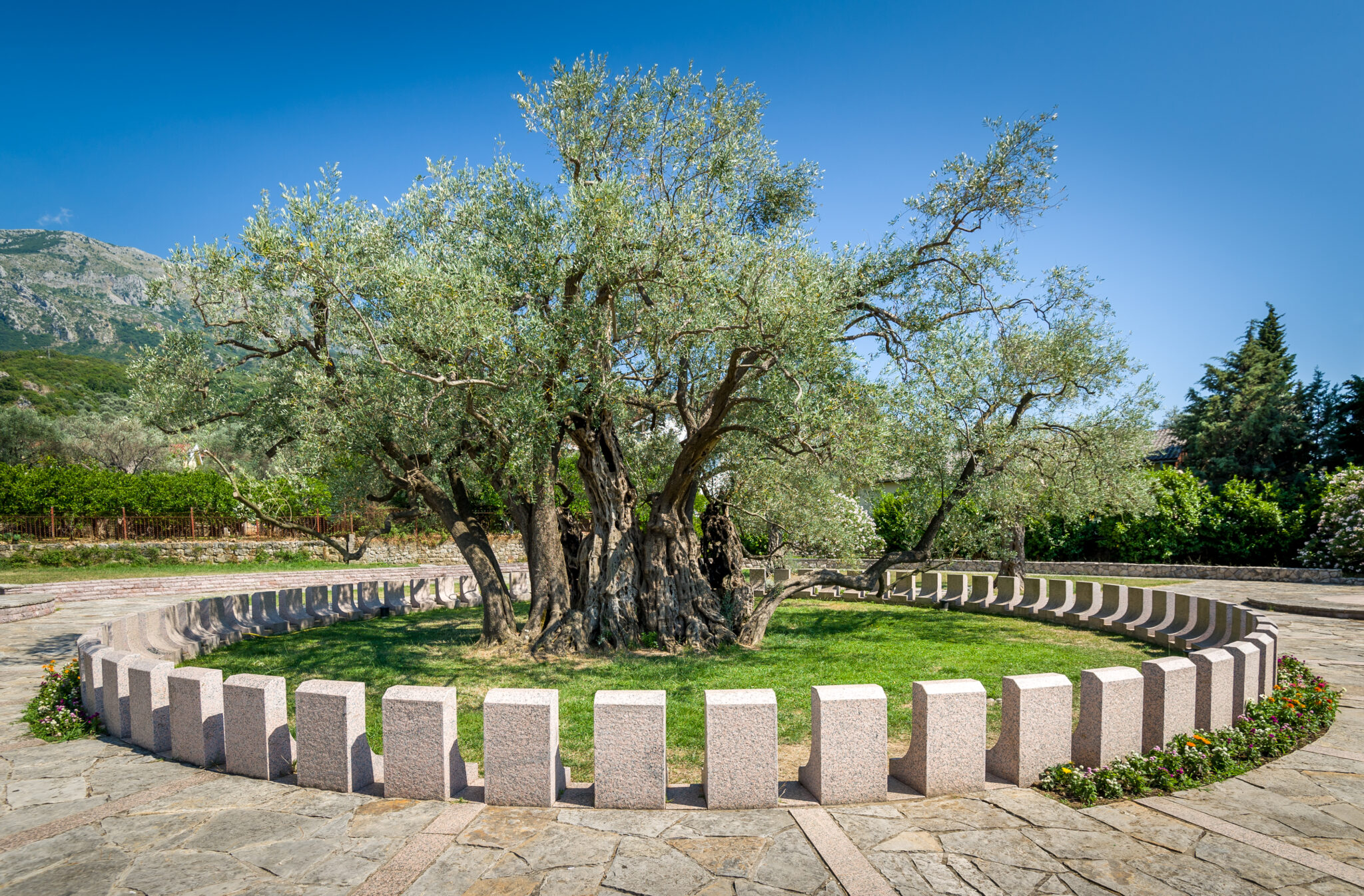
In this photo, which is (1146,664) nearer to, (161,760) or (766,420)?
(766,420)

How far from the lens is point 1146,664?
5574mm

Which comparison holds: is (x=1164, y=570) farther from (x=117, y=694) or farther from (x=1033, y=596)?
(x=117, y=694)

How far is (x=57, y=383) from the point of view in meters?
59.9

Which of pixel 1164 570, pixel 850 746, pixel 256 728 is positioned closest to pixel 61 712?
pixel 256 728

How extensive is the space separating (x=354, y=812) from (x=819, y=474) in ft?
32.1

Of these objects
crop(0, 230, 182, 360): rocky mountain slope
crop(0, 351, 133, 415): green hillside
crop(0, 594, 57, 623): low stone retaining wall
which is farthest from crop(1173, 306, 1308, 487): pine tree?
crop(0, 230, 182, 360): rocky mountain slope

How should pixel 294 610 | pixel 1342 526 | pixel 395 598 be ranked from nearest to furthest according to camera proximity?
1. pixel 294 610
2. pixel 395 598
3. pixel 1342 526

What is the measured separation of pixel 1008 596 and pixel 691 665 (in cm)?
905

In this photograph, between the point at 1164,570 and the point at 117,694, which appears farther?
the point at 1164,570

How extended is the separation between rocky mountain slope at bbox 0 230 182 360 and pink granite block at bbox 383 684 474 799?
306 feet

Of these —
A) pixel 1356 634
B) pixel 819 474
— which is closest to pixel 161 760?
pixel 819 474

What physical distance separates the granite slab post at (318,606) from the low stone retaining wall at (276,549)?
9640 mm

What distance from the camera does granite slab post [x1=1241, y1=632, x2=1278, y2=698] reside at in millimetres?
6852

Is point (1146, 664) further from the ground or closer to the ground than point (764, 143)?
closer to the ground
